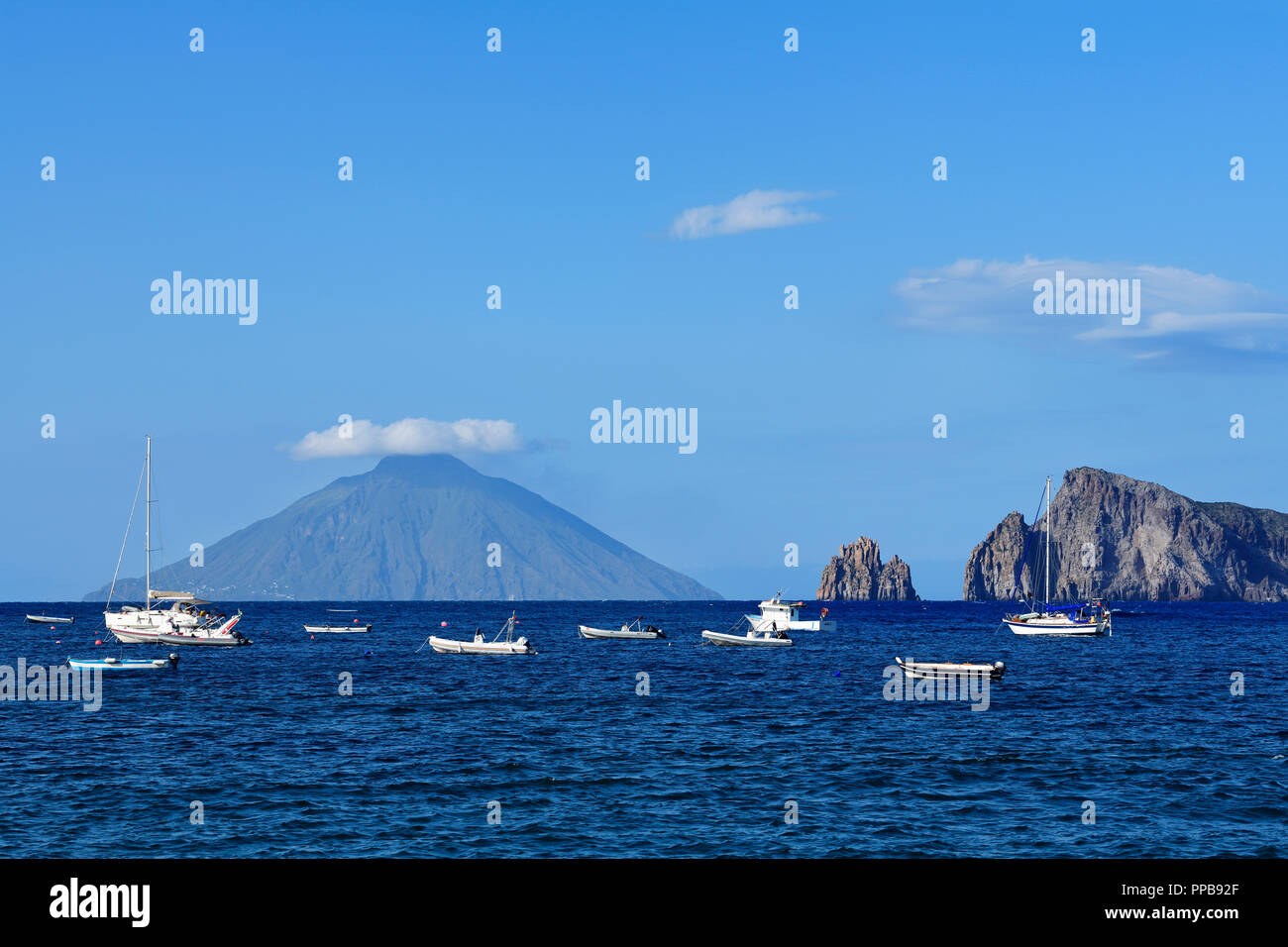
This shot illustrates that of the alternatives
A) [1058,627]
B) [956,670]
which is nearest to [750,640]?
[956,670]

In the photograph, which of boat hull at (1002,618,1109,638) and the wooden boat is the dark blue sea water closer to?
the wooden boat

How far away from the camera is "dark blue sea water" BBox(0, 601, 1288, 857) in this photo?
116 ft

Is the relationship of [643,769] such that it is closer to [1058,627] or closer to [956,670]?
[956,670]

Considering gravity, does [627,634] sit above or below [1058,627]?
above

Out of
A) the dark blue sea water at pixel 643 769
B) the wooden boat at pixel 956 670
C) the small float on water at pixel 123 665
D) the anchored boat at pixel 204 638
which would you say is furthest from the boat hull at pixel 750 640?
the small float on water at pixel 123 665

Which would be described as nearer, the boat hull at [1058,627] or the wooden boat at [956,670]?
the wooden boat at [956,670]

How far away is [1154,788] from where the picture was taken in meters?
44.5

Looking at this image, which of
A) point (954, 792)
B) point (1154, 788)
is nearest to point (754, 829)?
point (954, 792)

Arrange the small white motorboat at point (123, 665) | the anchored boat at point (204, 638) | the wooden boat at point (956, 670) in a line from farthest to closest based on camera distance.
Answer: the anchored boat at point (204, 638), the small white motorboat at point (123, 665), the wooden boat at point (956, 670)

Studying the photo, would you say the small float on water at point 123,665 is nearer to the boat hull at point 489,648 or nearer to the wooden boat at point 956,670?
the boat hull at point 489,648

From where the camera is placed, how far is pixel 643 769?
48312mm

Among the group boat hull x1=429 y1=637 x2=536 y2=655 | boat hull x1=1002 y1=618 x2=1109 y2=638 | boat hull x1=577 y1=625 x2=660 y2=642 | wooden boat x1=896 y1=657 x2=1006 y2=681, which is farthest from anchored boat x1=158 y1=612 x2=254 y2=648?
boat hull x1=1002 y1=618 x2=1109 y2=638

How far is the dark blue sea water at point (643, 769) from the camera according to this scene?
35.5 metres
